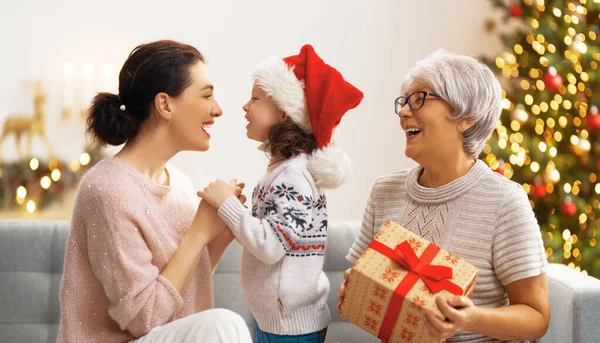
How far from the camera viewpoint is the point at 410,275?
161 cm

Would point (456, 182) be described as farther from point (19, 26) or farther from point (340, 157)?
point (19, 26)

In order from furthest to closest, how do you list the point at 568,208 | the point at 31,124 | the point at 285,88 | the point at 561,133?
the point at 31,124 → the point at 561,133 → the point at 568,208 → the point at 285,88

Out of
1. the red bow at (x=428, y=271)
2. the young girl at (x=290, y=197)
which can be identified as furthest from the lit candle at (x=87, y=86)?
the red bow at (x=428, y=271)

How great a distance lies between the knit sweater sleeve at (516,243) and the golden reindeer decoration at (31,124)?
282 cm

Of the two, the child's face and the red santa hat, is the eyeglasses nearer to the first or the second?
the red santa hat

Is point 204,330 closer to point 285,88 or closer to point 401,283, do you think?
point 401,283

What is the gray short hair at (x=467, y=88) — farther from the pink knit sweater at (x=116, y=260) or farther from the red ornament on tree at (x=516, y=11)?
the red ornament on tree at (x=516, y=11)

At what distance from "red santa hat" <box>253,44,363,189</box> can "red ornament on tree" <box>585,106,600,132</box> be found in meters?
1.88

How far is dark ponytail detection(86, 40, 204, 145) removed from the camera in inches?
72.7

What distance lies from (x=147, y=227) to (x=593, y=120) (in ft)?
8.49

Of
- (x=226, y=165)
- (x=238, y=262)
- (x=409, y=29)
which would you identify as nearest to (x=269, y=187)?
(x=238, y=262)

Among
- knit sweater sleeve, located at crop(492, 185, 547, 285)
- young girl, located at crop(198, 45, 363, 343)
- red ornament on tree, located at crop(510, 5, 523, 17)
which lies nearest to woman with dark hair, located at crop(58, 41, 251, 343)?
young girl, located at crop(198, 45, 363, 343)

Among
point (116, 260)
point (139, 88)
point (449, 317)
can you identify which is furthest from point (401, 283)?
point (139, 88)

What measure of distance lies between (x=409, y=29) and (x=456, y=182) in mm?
2432
